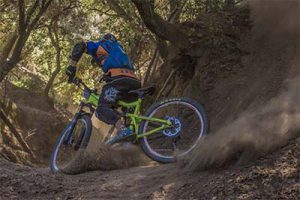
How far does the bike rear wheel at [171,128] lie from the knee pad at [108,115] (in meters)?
0.46

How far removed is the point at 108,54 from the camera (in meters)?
6.84

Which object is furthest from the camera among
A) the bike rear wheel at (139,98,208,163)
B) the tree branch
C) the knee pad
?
the tree branch

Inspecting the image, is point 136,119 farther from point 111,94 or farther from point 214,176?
point 214,176

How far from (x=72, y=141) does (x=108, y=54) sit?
1339 millimetres

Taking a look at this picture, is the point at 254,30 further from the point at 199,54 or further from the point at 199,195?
the point at 199,195

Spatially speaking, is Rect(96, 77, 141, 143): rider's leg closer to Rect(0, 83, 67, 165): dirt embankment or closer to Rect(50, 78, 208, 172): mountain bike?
Rect(50, 78, 208, 172): mountain bike

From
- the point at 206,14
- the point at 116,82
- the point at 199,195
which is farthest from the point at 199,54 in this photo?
the point at 199,195

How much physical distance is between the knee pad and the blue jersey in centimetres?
54

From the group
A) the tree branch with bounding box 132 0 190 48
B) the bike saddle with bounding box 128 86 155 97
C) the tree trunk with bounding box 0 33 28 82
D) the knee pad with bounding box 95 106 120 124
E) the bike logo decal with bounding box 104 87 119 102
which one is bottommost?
the knee pad with bounding box 95 106 120 124

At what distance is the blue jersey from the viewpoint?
6809 mm

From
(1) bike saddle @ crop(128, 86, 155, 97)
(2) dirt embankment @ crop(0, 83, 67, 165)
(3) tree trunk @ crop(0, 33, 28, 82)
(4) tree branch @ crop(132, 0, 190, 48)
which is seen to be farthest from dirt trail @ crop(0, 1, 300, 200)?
(2) dirt embankment @ crop(0, 83, 67, 165)

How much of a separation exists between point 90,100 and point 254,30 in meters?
3.75

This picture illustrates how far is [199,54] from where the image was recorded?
9.18 metres

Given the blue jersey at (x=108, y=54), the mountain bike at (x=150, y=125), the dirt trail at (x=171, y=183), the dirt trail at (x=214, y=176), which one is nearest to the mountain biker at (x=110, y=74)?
the blue jersey at (x=108, y=54)
